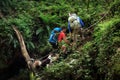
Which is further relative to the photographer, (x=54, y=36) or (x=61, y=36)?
(x=54, y=36)

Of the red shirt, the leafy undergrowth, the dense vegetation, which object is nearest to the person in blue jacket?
the red shirt

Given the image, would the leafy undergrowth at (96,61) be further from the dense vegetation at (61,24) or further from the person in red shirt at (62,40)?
the person in red shirt at (62,40)

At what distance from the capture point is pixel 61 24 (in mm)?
14852

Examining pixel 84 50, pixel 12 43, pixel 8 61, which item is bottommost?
pixel 8 61

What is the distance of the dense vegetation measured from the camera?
7.49 meters

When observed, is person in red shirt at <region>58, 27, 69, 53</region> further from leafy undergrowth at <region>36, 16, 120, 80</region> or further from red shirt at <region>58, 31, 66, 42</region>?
leafy undergrowth at <region>36, 16, 120, 80</region>

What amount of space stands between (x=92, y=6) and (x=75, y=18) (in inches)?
243

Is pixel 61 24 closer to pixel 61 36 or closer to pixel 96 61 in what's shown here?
pixel 61 36

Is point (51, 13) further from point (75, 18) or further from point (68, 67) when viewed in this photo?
point (68, 67)

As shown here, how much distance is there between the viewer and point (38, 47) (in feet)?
47.8

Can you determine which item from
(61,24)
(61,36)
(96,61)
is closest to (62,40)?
(61,36)

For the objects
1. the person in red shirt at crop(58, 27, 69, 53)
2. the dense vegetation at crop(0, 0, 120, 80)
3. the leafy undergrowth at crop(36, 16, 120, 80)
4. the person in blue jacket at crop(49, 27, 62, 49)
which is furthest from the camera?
the person in blue jacket at crop(49, 27, 62, 49)

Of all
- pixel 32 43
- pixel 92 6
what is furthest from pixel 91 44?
pixel 92 6

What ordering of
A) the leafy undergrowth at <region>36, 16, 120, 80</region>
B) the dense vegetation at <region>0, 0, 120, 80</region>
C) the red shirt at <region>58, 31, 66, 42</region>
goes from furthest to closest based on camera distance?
the red shirt at <region>58, 31, 66, 42</region>, the dense vegetation at <region>0, 0, 120, 80</region>, the leafy undergrowth at <region>36, 16, 120, 80</region>
